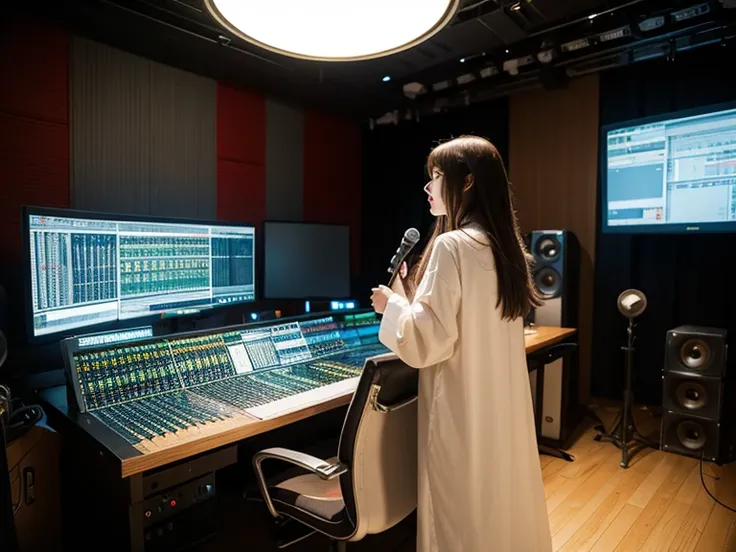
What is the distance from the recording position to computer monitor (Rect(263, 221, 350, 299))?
328 centimetres

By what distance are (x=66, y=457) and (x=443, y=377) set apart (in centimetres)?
124

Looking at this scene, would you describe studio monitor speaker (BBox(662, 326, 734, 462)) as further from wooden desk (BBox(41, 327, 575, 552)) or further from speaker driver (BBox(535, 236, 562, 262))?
wooden desk (BBox(41, 327, 575, 552))

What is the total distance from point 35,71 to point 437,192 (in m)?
2.38

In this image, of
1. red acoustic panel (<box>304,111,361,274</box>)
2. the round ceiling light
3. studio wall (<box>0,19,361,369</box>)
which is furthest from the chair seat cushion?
red acoustic panel (<box>304,111,361,274</box>)

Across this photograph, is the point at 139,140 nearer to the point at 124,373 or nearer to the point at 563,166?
the point at 124,373

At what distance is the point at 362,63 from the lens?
10.5ft

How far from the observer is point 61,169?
2.61 metres

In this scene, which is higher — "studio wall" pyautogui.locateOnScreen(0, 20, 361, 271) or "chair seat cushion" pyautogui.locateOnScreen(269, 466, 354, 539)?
"studio wall" pyautogui.locateOnScreen(0, 20, 361, 271)

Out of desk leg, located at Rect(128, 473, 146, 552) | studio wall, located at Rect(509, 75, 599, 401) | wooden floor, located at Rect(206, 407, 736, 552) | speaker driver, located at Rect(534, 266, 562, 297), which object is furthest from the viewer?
studio wall, located at Rect(509, 75, 599, 401)

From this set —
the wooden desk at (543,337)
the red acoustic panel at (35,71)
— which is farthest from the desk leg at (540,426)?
the red acoustic panel at (35,71)


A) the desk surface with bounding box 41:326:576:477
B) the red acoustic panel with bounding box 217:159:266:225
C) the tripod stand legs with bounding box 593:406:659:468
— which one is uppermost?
the red acoustic panel with bounding box 217:159:266:225

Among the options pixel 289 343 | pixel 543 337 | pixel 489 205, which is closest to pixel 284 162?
pixel 289 343

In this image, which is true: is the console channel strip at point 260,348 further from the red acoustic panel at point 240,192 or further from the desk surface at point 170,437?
the red acoustic panel at point 240,192

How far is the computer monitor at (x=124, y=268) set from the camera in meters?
1.57
